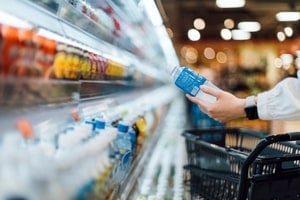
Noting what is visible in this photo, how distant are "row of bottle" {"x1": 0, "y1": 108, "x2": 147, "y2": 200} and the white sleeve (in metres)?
0.50

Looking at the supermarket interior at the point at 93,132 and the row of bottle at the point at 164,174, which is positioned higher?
the supermarket interior at the point at 93,132

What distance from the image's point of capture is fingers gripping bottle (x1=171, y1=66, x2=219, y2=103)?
1781 mm

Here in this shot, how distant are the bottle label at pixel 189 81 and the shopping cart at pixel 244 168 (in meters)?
A: 0.23

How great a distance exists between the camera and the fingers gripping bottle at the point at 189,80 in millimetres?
1781

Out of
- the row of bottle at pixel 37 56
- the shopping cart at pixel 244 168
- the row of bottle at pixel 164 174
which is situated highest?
the row of bottle at pixel 37 56

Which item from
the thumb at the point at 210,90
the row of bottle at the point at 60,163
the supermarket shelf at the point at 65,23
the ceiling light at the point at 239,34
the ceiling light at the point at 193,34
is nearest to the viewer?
the row of bottle at the point at 60,163

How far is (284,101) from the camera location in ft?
5.26

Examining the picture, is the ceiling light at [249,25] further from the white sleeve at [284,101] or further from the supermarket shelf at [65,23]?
the white sleeve at [284,101]

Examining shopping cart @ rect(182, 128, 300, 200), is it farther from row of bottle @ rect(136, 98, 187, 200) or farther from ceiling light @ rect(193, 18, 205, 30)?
ceiling light @ rect(193, 18, 205, 30)

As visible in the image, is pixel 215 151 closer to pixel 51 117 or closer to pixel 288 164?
Result: pixel 288 164

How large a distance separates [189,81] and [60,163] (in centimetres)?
94

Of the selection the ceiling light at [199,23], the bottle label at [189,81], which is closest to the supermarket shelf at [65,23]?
the bottle label at [189,81]

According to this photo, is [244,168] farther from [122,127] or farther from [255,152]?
[122,127]

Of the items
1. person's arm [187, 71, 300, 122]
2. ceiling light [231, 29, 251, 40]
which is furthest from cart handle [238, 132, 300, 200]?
ceiling light [231, 29, 251, 40]
